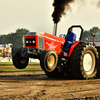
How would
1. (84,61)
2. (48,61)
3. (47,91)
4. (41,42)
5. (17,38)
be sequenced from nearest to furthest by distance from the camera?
(47,91), (48,61), (41,42), (84,61), (17,38)

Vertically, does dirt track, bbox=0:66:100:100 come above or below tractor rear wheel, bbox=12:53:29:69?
below

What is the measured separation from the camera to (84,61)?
923 cm

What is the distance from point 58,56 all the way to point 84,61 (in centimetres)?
120

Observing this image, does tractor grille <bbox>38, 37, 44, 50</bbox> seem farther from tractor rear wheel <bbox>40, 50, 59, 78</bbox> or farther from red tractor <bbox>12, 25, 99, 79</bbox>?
tractor rear wheel <bbox>40, 50, 59, 78</bbox>

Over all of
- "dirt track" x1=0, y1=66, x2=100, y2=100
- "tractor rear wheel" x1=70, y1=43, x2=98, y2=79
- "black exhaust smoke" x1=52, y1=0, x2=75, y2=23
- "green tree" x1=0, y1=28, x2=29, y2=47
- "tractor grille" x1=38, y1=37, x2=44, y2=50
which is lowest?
"dirt track" x1=0, y1=66, x2=100, y2=100

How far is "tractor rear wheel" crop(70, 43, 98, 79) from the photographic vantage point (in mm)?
8734

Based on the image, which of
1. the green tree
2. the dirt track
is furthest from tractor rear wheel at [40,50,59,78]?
the green tree

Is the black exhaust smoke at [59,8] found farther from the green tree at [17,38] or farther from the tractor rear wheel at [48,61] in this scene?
the green tree at [17,38]

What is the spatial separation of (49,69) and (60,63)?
1.23 meters

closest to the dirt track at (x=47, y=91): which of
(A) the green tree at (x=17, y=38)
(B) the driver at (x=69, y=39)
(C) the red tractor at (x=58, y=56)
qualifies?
(C) the red tractor at (x=58, y=56)

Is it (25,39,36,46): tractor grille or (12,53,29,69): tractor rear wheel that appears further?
(12,53,29,69): tractor rear wheel

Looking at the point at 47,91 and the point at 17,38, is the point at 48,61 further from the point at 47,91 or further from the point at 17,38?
the point at 17,38

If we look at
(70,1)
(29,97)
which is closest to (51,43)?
(70,1)

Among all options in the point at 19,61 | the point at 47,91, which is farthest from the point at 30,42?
the point at 47,91
